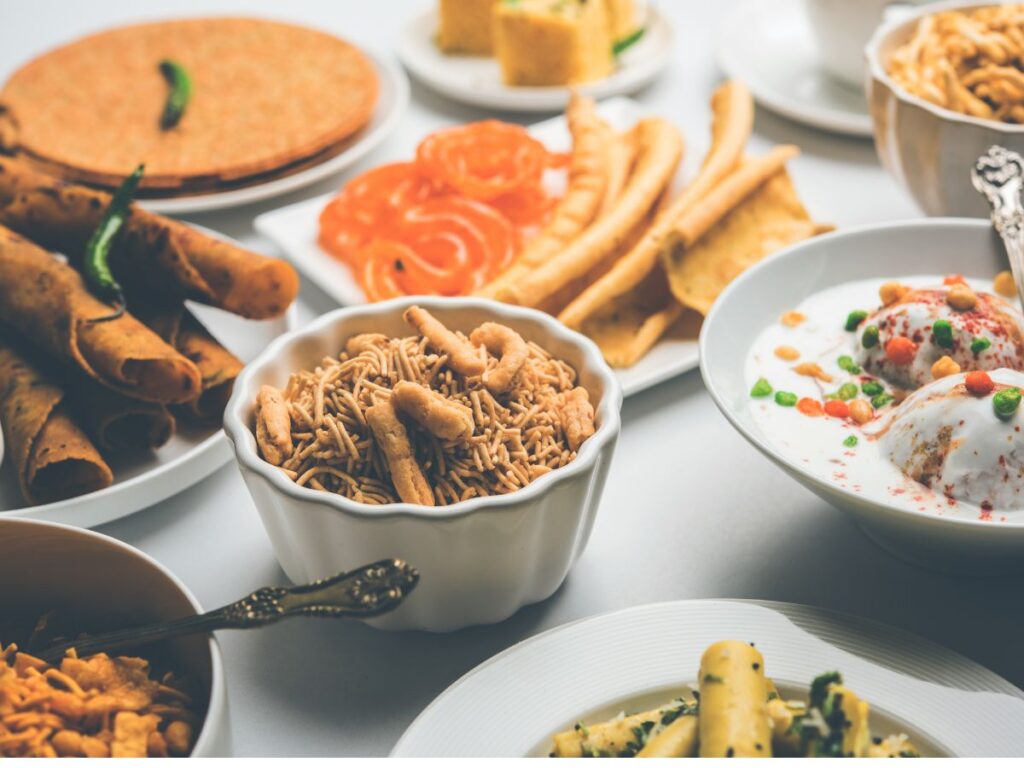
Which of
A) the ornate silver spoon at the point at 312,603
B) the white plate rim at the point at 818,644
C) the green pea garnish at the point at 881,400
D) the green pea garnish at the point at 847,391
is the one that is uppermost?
the ornate silver spoon at the point at 312,603

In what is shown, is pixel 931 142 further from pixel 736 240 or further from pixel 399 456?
pixel 399 456

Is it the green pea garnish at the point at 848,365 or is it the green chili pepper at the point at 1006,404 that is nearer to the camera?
the green chili pepper at the point at 1006,404

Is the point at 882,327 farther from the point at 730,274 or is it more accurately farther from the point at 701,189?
the point at 701,189

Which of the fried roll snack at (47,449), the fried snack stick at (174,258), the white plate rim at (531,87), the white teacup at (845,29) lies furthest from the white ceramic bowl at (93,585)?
the white teacup at (845,29)

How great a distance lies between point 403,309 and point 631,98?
1315mm

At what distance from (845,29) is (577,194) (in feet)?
2.66

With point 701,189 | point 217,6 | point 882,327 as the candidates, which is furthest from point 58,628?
point 217,6

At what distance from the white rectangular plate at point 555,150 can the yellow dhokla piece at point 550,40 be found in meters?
0.12

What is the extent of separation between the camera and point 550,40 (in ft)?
7.52

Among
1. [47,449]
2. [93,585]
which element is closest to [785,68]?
[47,449]

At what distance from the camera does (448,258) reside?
1.82 meters

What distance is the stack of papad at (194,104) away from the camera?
81.3 inches

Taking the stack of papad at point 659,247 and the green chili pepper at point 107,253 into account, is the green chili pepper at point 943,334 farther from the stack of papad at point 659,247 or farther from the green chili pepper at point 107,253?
the green chili pepper at point 107,253

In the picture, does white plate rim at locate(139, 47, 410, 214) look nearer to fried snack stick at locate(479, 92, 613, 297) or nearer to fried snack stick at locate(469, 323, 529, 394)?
fried snack stick at locate(479, 92, 613, 297)
